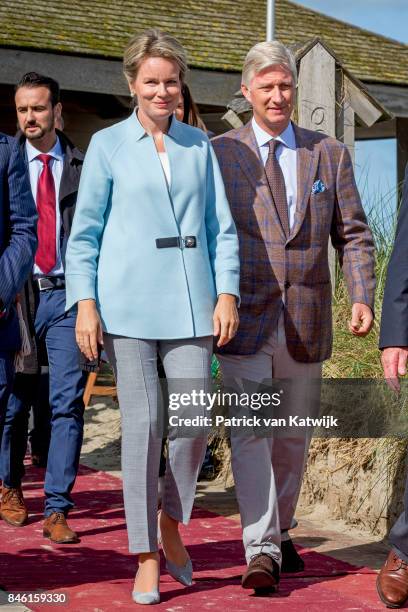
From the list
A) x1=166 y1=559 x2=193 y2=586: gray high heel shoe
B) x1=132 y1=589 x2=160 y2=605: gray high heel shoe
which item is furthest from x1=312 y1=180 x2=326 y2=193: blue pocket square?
x1=132 y1=589 x2=160 y2=605: gray high heel shoe

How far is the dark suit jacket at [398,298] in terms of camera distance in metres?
4.45

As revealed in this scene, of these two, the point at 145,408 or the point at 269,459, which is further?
the point at 269,459

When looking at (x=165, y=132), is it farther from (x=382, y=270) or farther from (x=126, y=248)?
(x=382, y=270)

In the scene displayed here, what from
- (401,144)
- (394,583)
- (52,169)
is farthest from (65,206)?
(401,144)

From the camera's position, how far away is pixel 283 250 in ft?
16.1

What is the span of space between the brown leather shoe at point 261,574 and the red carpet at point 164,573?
0.16ft

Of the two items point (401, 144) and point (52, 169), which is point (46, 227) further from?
point (401, 144)

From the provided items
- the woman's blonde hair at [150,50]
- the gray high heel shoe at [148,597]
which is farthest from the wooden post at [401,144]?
the gray high heel shoe at [148,597]

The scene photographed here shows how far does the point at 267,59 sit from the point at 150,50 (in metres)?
0.54

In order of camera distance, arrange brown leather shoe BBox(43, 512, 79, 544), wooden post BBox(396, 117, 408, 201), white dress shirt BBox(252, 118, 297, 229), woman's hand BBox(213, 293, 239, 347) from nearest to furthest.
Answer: woman's hand BBox(213, 293, 239, 347), white dress shirt BBox(252, 118, 297, 229), brown leather shoe BBox(43, 512, 79, 544), wooden post BBox(396, 117, 408, 201)

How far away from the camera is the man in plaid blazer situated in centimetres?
486

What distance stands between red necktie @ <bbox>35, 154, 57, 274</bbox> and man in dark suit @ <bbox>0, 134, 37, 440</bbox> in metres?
1.23

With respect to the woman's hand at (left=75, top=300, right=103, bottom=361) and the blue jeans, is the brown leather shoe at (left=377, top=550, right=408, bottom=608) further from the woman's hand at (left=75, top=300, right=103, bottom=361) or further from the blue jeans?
the blue jeans

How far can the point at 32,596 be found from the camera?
448 centimetres
